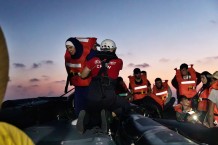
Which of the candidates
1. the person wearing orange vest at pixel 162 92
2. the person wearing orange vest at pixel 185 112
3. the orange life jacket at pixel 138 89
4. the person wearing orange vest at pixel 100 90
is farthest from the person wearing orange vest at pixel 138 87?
the person wearing orange vest at pixel 100 90

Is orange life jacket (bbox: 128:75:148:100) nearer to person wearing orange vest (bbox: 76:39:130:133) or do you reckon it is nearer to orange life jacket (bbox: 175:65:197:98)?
orange life jacket (bbox: 175:65:197:98)

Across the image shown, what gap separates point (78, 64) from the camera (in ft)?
22.5

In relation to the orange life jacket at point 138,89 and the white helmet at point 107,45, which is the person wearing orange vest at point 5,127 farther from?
the orange life jacket at point 138,89

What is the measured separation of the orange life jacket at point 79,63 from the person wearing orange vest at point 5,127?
5550 millimetres

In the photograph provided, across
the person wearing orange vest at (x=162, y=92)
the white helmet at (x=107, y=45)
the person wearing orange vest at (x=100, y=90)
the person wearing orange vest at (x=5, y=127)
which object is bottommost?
the person wearing orange vest at (x=162, y=92)

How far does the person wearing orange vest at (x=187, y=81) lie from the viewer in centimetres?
1255

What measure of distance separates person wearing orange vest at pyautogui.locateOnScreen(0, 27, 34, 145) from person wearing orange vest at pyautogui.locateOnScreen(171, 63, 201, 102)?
11.7 m

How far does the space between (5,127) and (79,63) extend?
574cm

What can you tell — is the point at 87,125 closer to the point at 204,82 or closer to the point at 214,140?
the point at 214,140

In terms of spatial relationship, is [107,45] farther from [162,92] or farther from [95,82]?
[162,92]

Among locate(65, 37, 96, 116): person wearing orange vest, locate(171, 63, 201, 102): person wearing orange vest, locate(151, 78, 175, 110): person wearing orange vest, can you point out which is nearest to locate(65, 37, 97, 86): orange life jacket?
locate(65, 37, 96, 116): person wearing orange vest

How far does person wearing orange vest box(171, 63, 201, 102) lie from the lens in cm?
1255

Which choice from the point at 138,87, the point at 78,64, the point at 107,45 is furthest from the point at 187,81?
the point at 78,64

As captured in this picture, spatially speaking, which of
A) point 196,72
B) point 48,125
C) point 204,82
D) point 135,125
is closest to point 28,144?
point 135,125
